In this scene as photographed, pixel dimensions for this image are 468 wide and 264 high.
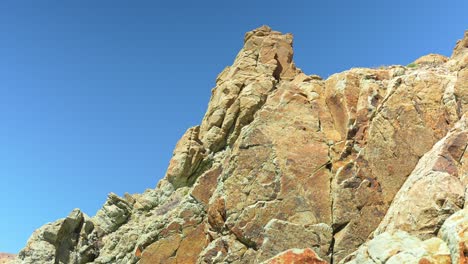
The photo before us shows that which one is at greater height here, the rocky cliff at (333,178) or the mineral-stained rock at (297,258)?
the rocky cliff at (333,178)

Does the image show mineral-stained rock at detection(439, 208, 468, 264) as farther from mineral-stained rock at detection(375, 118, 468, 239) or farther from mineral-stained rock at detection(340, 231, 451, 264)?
mineral-stained rock at detection(375, 118, 468, 239)

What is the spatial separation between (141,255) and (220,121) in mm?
19128

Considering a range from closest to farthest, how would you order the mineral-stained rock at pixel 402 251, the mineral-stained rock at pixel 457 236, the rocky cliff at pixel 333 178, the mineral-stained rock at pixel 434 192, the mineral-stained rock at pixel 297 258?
the mineral-stained rock at pixel 457 236, the mineral-stained rock at pixel 402 251, the mineral-stained rock at pixel 297 258, the mineral-stained rock at pixel 434 192, the rocky cliff at pixel 333 178

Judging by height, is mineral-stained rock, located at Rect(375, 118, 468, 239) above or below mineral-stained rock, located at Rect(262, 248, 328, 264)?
above

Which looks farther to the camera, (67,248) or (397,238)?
(67,248)

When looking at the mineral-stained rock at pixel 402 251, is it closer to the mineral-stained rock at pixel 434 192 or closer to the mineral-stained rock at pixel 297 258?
the mineral-stained rock at pixel 297 258

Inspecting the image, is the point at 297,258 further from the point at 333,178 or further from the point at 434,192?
the point at 333,178

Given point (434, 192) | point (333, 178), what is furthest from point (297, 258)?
point (333, 178)

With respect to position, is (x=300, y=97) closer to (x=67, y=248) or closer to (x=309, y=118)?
(x=309, y=118)

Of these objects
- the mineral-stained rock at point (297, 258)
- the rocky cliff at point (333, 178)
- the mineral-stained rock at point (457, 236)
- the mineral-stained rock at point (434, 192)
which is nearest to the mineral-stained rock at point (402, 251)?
the rocky cliff at point (333, 178)

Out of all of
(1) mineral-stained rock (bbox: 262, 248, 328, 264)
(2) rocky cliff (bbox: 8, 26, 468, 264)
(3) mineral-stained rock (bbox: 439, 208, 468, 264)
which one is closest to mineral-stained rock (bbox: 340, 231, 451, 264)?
(2) rocky cliff (bbox: 8, 26, 468, 264)

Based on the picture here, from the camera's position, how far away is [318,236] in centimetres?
3094

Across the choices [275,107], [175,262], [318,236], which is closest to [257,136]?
[275,107]

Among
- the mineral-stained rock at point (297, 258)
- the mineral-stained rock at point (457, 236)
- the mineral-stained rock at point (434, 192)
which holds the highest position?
the mineral-stained rock at point (434, 192)
